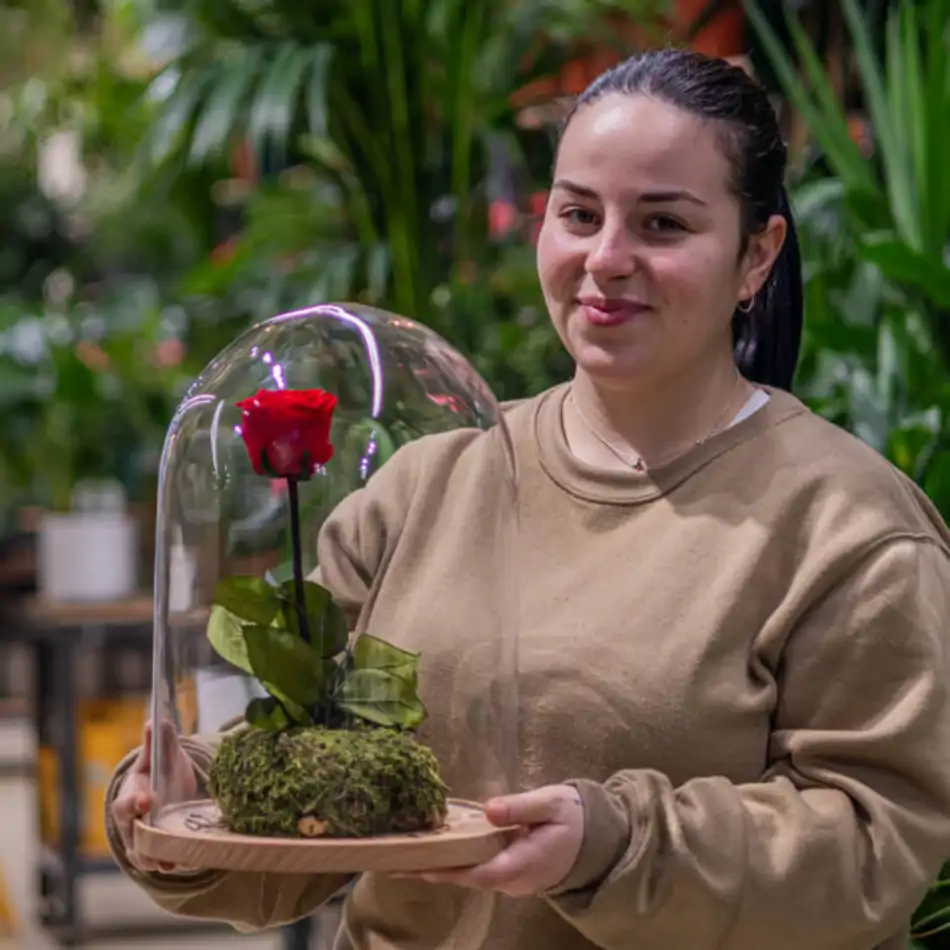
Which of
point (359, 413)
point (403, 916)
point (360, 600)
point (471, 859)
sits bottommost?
point (403, 916)

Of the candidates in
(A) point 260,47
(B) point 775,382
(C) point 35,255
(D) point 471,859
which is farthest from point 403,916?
(C) point 35,255

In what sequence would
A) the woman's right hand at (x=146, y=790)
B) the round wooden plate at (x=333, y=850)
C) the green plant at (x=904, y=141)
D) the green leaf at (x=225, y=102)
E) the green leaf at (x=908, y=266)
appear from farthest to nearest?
the green leaf at (x=225, y=102) → the green plant at (x=904, y=141) → the green leaf at (x=908, y=266) → the woman's right hand at (x=146, y=790) → the round wooden plate at (x=333, y=850)

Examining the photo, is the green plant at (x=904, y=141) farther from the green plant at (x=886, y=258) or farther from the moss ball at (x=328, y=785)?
the moss ball at (x=328, y=785)

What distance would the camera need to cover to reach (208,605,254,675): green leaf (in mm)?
1307

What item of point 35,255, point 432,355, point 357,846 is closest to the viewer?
point 357,846

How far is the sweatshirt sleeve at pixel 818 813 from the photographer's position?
1245mm

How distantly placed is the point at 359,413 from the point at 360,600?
163 mm

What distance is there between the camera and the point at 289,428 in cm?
128

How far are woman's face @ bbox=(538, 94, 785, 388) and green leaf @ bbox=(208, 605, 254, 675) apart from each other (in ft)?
1.11

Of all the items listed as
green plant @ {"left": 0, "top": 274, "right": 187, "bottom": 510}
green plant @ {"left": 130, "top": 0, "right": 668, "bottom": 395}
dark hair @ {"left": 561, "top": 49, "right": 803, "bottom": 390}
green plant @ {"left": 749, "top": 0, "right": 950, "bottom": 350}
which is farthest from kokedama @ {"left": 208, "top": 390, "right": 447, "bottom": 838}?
green plant @ {"left": 0, "top": 274, "right": 187, "bottom": 510}

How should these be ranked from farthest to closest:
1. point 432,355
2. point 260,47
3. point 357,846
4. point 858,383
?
point 260,47
point 858,383
point 432,355
point 357,846

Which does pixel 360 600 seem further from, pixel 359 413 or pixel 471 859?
pixel 471 859

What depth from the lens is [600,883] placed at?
124cm

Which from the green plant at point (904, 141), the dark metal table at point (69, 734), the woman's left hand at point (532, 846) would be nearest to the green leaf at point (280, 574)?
the woman's left hand at point (532, 846)
